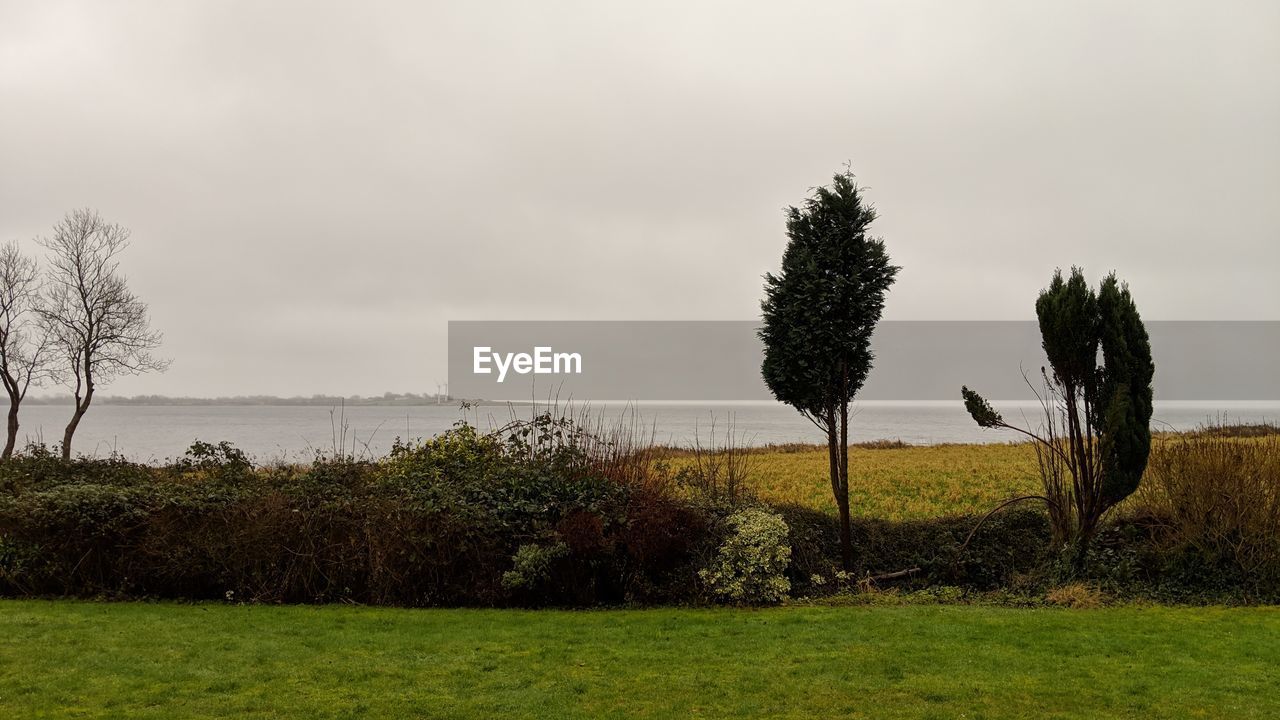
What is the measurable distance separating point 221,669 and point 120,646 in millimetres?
1559

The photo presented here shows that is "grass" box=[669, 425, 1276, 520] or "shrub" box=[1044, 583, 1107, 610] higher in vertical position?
"grass" box=[669, 425, 1276, 520]

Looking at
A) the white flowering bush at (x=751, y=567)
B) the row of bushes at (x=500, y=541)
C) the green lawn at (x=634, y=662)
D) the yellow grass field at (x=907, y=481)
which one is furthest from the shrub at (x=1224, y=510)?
the white flowering bush at (x=751, y=567)

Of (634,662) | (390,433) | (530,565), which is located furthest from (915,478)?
(390,433)

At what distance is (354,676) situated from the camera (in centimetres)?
769

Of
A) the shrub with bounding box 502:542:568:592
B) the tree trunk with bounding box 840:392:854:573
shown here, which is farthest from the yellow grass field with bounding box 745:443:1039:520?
the shrub with bounding box 502:542:568:592

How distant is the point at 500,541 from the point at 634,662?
3493 millimetres

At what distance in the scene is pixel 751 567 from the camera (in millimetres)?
11359

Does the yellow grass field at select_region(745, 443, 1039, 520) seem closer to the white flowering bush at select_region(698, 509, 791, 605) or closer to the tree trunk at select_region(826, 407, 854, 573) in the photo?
the tree trunk at select_region(826, 407, 854, 573)

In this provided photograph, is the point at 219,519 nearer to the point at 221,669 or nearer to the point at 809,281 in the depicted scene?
the point at 221,669

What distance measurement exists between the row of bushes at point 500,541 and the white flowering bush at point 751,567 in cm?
3

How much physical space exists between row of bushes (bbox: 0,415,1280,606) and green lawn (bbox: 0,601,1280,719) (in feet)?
1.93

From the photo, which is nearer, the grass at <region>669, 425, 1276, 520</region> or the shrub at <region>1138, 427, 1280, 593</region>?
the shrub at <region>1138, 427, 1280, 593</region>

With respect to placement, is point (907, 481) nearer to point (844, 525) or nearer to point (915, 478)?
point (915, 478)

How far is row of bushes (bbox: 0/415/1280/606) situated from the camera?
436 inches
